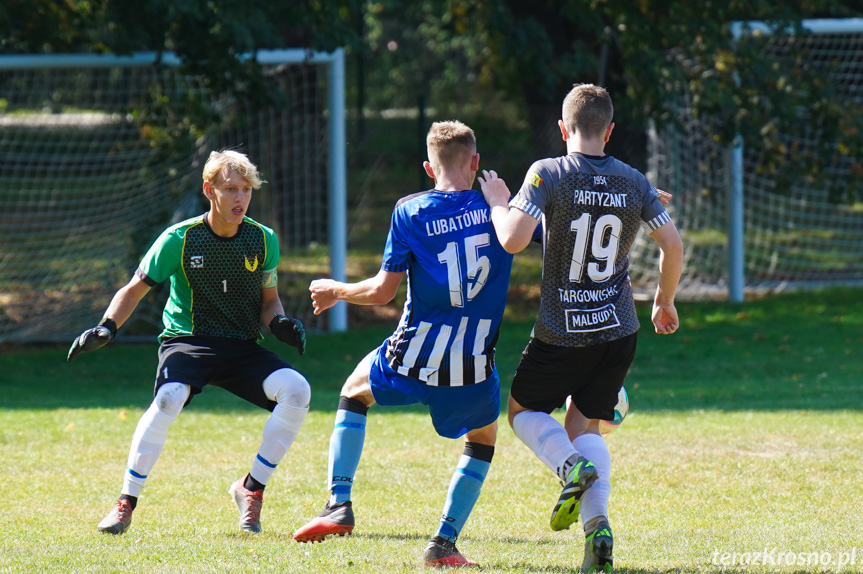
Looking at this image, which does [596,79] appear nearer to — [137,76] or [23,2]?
[137,76]

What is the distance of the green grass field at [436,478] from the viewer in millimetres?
4344

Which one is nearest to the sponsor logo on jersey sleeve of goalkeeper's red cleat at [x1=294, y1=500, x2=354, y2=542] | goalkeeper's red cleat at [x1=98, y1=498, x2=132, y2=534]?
goalkeeper's red cleat at [x1=294, y1=500, x2=354, y2=542]

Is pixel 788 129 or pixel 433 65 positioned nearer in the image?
pixel 788 129

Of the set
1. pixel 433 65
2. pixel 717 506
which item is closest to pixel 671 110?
pixel 717 506

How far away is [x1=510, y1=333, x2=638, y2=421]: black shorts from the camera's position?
427cm

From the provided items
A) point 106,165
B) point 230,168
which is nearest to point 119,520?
point 230,168

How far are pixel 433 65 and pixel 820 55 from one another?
27282mm

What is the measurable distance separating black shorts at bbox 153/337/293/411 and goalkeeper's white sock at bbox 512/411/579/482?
1.31 meters

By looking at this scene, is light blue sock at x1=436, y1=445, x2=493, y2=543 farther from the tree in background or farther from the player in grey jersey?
the tree in background

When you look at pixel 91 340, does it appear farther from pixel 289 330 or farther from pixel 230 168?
pixel 230 168

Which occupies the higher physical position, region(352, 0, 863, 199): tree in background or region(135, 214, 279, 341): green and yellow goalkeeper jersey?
region(352, 0, 863, 199): tree in background

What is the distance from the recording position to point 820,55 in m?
14.0

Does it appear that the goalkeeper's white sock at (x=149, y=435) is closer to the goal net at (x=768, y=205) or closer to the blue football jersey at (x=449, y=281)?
the blue football jersey at (x=449, y=281)

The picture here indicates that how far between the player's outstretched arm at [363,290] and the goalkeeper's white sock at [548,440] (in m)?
0.76
